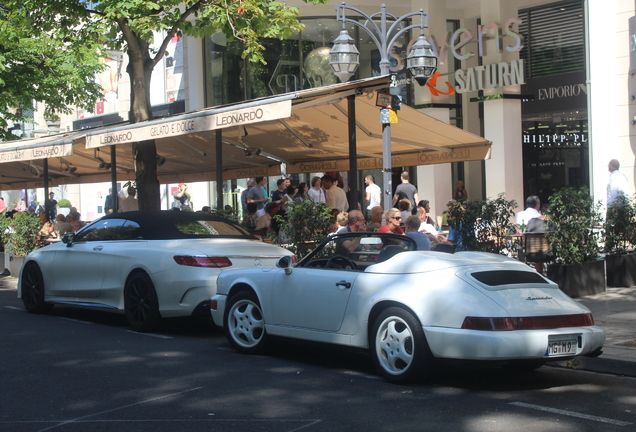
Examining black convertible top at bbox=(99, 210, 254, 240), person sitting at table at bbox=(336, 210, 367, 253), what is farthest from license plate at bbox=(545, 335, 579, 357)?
black convertible top at bbox=(99, 210, 254, 240)

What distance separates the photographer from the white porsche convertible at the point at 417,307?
597cm

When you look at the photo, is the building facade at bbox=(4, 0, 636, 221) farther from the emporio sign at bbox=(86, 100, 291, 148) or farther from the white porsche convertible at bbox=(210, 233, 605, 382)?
the white porsche convertible at bbox=(210, 233, 605, 382)

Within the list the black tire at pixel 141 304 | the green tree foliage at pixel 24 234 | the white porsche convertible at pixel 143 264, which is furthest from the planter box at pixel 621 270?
the green tree foliage at pixel 24 234

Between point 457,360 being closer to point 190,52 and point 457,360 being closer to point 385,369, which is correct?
point 385,369

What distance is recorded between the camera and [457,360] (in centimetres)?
602

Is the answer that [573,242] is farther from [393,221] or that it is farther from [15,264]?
[15,264]

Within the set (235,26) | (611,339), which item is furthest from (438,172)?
(611,339)

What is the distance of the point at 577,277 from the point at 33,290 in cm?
802

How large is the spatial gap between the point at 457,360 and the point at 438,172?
16.9 meters

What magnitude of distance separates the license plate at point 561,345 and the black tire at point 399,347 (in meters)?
0.93

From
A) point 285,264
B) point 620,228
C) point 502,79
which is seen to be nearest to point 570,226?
point 620,228

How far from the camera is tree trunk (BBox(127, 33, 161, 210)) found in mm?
15602

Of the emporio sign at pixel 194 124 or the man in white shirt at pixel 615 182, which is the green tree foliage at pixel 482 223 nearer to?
the emporio sign at pixel 194 124

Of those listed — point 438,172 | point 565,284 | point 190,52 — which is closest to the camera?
point 565,284
